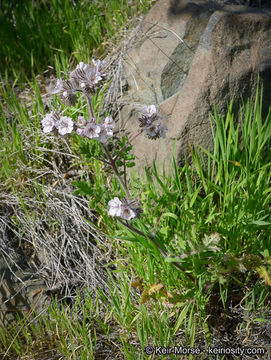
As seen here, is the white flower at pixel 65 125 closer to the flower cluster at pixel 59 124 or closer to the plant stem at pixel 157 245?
the flower cluster at pixel 59 124

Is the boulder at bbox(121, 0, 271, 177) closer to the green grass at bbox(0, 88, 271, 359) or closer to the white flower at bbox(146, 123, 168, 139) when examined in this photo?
the green grass at bbox(0, 88, 271, 359)

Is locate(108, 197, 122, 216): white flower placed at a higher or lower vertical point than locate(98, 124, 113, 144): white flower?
lower

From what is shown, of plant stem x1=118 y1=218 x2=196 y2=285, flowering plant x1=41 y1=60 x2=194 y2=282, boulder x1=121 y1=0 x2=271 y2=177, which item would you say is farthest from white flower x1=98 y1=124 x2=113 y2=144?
boulder x1=121 y1=0 x2=271 y2=177

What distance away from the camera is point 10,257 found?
2371 mm

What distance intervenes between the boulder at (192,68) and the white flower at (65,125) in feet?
3.11

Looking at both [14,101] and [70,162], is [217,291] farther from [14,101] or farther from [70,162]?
[14,101]

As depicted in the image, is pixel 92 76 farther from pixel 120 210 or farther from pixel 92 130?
pixel 120 210

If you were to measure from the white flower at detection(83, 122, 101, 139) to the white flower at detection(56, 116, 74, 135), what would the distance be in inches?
3.2

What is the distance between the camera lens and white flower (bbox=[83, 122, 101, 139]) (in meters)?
1.58

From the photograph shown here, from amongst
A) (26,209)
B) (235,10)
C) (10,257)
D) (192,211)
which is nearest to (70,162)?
(26,209)

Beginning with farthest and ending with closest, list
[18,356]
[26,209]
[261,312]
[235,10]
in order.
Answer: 1. [235,10]
2. [26,209]
3. [18,356]
4. [261,312]

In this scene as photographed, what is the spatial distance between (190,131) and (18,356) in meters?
1.68
